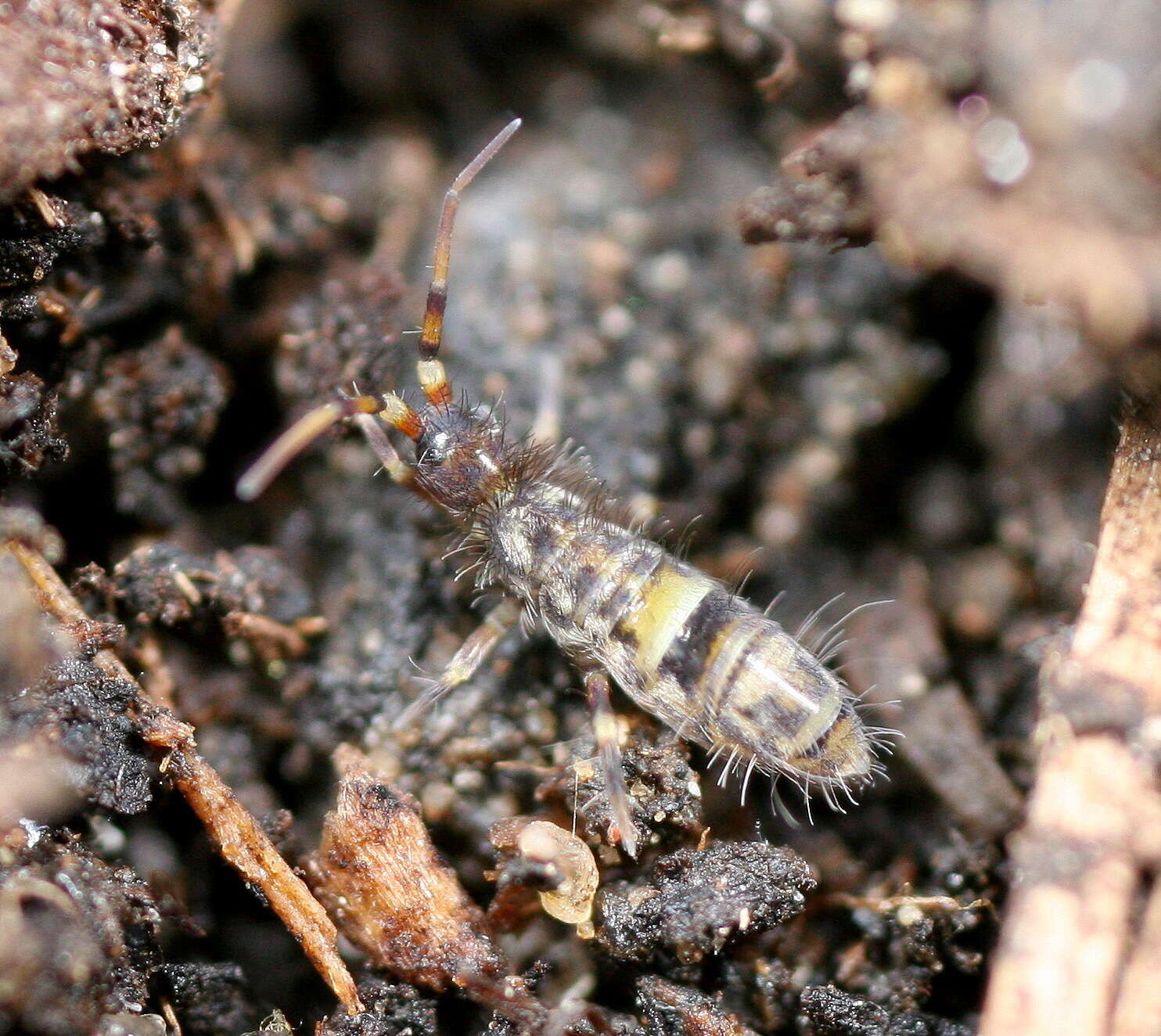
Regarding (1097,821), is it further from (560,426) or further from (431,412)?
(431,412)

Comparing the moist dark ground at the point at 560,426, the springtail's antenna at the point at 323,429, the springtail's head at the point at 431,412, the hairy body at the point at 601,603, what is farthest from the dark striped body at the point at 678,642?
the springtail's antenna at the point at 323,429

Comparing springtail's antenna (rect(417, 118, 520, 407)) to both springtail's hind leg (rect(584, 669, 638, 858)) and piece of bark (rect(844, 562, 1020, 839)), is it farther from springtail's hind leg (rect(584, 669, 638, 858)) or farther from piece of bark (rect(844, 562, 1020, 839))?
piece of bark (rect(844, 562, 1020, 839))

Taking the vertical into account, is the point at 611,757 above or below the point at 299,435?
below

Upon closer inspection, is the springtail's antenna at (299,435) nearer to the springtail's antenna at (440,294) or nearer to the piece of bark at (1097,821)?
the springtail's antenna at (440,294)

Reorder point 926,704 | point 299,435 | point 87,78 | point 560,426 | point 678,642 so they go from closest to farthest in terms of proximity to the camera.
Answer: point 87,78
point 299,435
point 678,642
point 926,704
point 560,426

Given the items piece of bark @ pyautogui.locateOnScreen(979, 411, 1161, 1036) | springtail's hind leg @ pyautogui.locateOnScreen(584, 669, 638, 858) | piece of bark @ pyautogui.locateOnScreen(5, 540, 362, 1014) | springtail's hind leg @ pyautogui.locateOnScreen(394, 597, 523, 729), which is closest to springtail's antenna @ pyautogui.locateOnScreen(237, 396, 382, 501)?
piece of bark @ pyautogui.locateOnScreen(5, 540, 362, 1014)

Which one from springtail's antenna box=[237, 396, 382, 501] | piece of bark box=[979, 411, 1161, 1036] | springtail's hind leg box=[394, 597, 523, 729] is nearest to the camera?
piece of bark box=[979, 411, 1161, 1036]

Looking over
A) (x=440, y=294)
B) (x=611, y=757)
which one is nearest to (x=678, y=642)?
(x=611, y=757)
